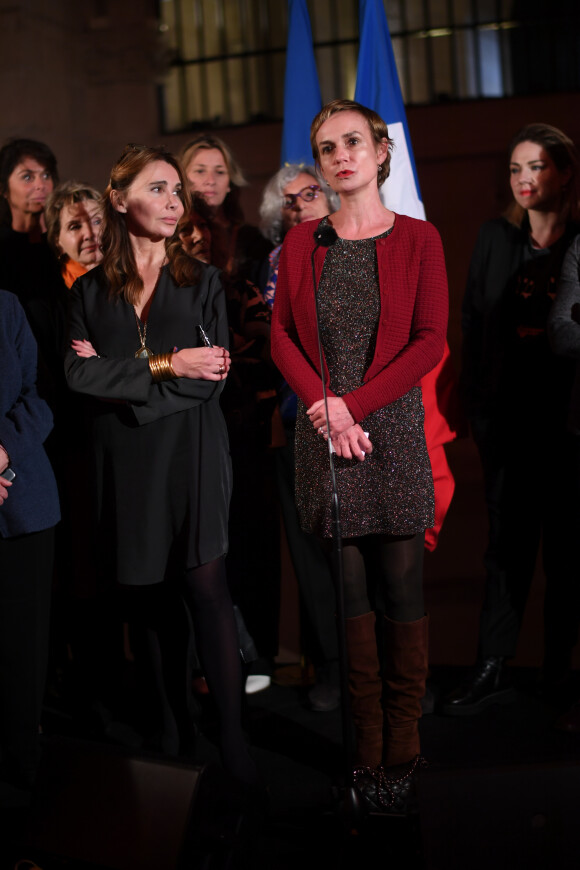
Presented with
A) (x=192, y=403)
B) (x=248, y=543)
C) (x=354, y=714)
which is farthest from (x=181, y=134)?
(x=354, y=714)

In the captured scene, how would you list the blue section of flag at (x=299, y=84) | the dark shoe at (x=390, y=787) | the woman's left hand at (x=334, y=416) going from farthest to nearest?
the blue section of flag at (x=299, y=84)
the dark shoe at (x=390, y=787)
the woman's left hand at (x=334, y=416)

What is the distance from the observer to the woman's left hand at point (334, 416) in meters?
2.00

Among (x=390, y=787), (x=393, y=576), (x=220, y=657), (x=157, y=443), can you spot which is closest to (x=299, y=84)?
(x=157, y=443)

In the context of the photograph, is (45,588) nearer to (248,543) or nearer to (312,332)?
(248,543)

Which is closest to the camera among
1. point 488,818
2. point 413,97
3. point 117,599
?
point 488,818

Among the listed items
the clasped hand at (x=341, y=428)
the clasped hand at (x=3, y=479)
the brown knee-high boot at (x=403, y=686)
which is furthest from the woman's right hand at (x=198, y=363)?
the brown knee-high boot at (x=403, y=686)

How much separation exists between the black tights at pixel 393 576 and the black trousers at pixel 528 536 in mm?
656

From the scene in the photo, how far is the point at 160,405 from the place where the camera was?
2.16 metres

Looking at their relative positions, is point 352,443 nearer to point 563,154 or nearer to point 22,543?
point 22,543

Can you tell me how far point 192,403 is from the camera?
220 centimetres

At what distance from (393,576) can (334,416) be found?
17.5 inches

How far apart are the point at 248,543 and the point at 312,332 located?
1.06 meters

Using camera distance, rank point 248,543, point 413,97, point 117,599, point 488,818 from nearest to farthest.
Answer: point 488,818 → point 117,599 → point 248,543 → point 413,97

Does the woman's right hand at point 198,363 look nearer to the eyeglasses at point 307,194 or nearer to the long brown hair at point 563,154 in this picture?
the eyeglasses at point 307,194
